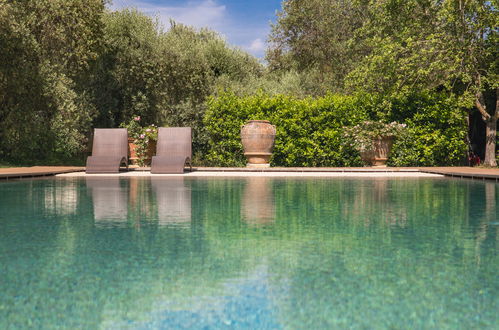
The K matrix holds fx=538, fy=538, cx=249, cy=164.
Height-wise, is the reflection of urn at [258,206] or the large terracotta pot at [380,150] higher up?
the large terracotta pot at [380,150]

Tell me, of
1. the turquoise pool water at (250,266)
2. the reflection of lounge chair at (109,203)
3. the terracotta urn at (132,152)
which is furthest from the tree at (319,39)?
the turquoise pool water at (250,266)

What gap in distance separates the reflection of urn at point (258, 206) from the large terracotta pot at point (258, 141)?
23.3ft

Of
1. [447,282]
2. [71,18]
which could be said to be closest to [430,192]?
[447,282]

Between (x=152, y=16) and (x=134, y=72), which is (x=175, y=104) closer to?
(x=134, y=72)

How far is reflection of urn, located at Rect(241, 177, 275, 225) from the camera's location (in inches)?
250

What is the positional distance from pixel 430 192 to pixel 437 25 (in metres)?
12.0

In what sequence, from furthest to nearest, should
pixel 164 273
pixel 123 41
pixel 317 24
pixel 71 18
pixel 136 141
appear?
pixel 317 24, pixel 123 41, pixel 71 18, pixel 136 141, pixel 164 273

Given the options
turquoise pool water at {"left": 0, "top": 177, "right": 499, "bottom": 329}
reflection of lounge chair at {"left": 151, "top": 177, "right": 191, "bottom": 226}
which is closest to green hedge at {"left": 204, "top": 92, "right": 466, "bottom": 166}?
reflection of lounge chair at {"left": 151, "top": 177, "right": 191, "bottom": 226}

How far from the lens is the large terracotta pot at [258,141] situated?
17750mm

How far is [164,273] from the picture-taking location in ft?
12.5

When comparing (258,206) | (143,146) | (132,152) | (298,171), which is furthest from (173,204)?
(132,152)

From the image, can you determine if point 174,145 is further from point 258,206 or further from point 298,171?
point 258,206

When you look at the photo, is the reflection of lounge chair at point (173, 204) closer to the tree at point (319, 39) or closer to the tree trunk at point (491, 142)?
the tree trunk at point (491, 142)

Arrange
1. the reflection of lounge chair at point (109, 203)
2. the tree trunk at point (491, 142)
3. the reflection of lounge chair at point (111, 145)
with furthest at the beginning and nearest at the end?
the tree trunk at point (491, 142), the reflection of lounge chair at point (111, 145), the reflection of lounge chair at point (109, 203)
